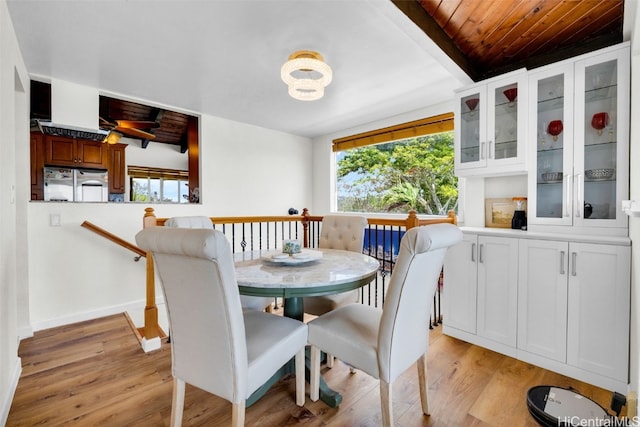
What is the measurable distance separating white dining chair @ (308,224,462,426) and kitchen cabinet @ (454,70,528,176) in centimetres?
141

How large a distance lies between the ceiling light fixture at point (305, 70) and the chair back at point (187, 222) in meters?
1.23

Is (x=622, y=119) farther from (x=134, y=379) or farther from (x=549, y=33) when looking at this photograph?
(x=134, y=379)

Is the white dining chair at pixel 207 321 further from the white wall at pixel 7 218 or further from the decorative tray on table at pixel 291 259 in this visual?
the white wall at pixel 7 218

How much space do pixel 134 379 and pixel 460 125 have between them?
318cm

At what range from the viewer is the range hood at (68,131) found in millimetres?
2713

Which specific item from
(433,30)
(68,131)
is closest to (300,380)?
(433,30)

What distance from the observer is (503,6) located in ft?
5.92

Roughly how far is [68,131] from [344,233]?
290cm

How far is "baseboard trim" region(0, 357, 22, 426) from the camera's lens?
1.51 m

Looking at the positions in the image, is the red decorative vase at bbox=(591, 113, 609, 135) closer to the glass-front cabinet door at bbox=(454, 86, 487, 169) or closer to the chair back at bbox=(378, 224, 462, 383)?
the glass-front cabinet door at bbox=(454, 86, 487, 169)

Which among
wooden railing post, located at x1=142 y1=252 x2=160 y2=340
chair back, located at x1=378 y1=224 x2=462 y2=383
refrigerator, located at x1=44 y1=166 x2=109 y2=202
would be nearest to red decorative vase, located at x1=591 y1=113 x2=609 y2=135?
chair back, located at x1=378 y1=224 x2=462 y2=383

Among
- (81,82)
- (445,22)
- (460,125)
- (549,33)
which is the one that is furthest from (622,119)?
(81,82)

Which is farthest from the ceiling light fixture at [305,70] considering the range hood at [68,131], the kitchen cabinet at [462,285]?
the range hood at [68,131]

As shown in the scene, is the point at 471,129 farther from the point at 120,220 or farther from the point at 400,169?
the point at 120,220
